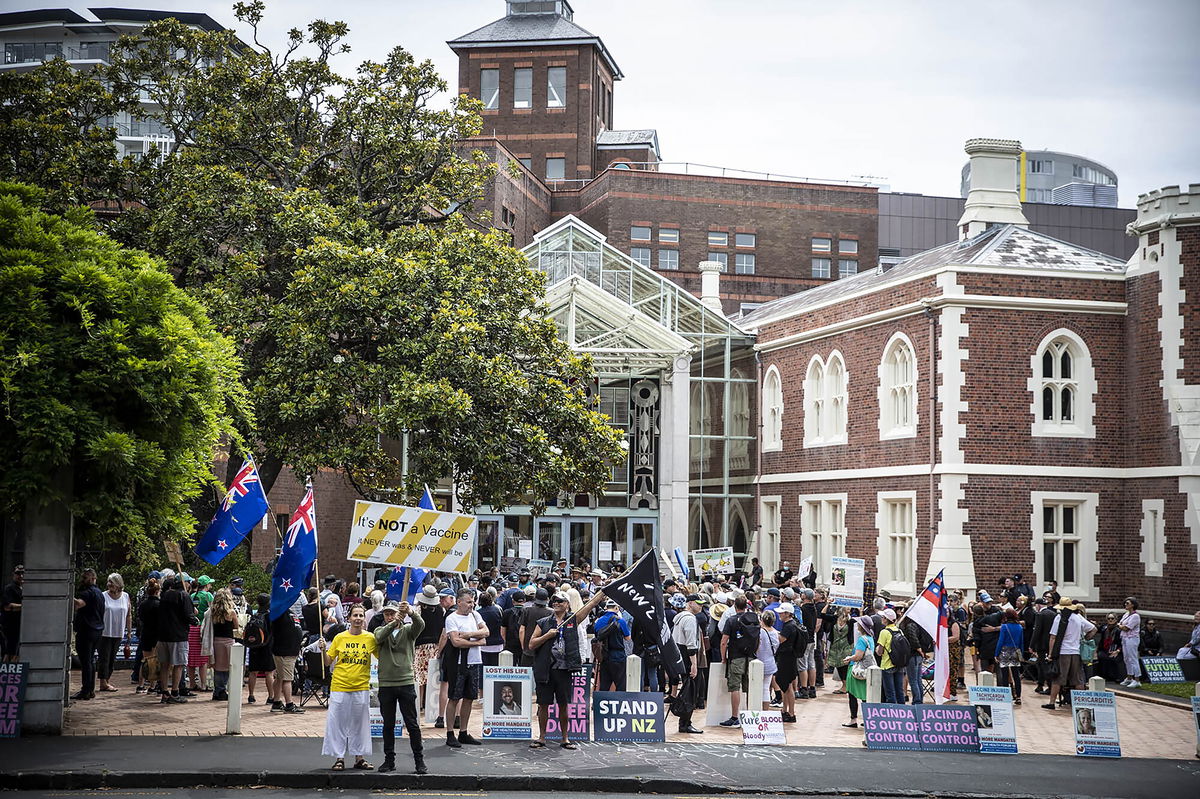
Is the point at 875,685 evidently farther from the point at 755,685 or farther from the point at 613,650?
the point at 613,650

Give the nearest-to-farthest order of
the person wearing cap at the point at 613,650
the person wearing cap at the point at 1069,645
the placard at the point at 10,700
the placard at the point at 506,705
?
the placard at the point at 10,700, the placard at the point at 506,705, the person wearing cap at the point at 613,650, the person wearing cap at the point at 1069,645

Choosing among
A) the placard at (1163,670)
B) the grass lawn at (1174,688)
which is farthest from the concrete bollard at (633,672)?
the grass lawn at (1174,688)

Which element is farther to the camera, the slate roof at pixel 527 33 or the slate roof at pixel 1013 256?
the slate roof at pixel 527 33

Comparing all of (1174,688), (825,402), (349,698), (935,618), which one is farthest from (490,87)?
(349,698)

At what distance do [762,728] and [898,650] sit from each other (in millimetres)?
2491

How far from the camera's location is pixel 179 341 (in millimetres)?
15617

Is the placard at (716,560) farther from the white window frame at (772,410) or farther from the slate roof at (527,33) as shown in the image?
the slate roof at (527,33)

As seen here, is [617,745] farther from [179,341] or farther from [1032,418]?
[1032,418]

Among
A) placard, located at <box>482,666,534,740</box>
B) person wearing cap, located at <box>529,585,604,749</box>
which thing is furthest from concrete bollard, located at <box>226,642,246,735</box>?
person wearing cap, located at <box>529,585,604,749</box>

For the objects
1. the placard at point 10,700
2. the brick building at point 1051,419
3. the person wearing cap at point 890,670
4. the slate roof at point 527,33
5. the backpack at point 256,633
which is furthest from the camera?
the slate roof at point 527,33

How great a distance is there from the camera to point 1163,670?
21766mm

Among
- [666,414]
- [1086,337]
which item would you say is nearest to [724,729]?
[1086,337]

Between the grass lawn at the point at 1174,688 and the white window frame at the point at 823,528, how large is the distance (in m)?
10.1

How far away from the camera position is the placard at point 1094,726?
16.0m
